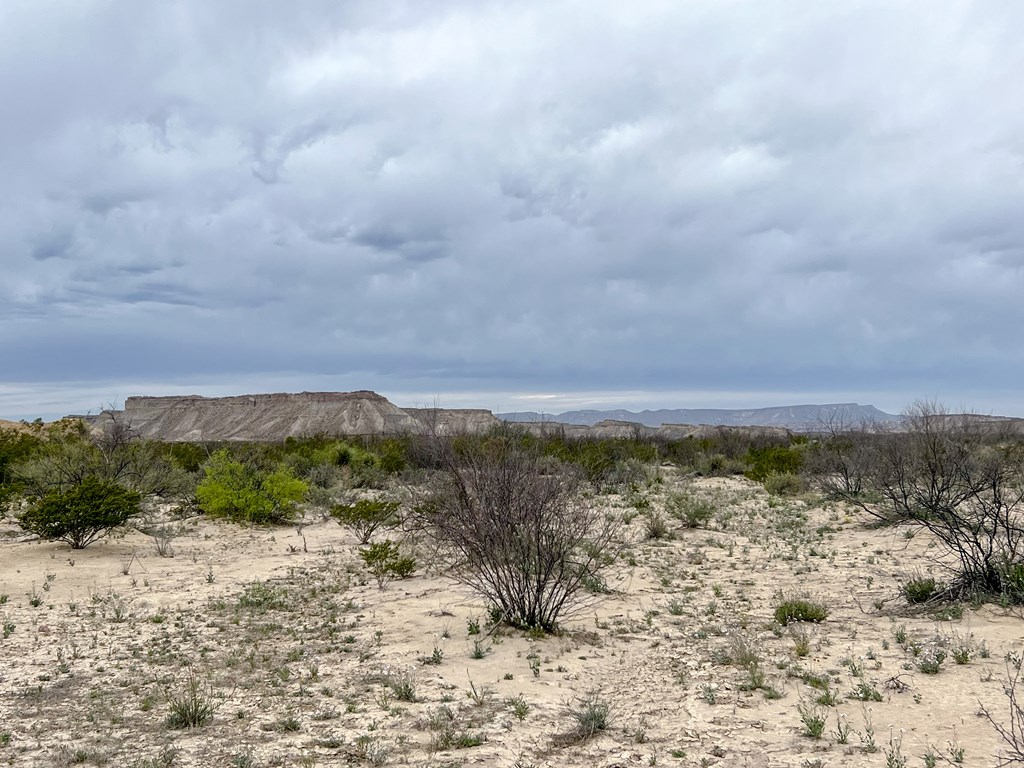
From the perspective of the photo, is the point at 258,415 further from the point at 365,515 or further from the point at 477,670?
the point at 477,670

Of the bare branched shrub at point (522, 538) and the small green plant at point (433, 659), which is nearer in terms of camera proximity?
the small green plant at point (433, 659)

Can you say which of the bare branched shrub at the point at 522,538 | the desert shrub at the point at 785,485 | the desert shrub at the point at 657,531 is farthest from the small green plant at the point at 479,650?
the desert shrub at the point at 785,485

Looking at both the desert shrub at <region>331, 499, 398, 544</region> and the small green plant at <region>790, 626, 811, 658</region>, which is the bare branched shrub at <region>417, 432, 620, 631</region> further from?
the desert shrub at <region>331, 499, 398, 544</region>

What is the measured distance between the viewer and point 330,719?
5527mm

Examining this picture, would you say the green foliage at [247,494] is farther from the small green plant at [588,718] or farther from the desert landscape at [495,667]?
the small green plant at [588,718]

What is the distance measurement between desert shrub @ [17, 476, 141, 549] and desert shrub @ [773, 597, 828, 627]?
12051 mm

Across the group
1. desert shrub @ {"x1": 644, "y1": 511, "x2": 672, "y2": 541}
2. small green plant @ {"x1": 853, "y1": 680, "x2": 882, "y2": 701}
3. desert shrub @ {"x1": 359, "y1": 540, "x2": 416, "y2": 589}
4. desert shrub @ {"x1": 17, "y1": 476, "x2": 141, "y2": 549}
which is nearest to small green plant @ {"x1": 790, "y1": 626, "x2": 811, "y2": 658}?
small green plant @ {"x1": 853, "y1": 680, "x2": 882, "y2": 701}

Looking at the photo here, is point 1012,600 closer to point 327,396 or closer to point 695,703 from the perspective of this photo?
point 695,703

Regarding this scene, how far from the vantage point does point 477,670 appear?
6.78 m

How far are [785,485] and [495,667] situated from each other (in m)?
17.8

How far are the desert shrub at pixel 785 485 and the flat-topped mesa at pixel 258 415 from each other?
61570 mm

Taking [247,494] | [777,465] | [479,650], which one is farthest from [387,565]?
[777,465]

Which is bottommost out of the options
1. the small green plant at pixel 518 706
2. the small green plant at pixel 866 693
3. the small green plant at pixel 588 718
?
the small green plant at pixel 518 706

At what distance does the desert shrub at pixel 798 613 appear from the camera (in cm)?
802
